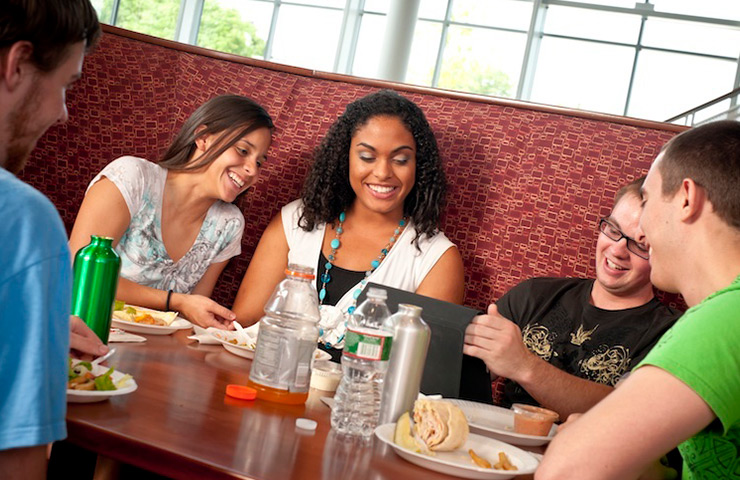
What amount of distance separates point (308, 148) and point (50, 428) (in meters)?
1.89

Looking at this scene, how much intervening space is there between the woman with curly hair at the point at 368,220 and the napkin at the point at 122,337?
0.74 m

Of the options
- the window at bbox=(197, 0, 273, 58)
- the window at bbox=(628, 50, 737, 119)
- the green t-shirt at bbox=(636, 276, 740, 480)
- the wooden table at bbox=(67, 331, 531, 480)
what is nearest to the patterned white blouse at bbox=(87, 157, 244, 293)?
the wooden table at bbox=(67, 331, 531, 480)

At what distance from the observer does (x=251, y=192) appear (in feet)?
8.57

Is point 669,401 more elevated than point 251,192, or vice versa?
point 251,192

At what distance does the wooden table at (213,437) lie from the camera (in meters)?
0.96

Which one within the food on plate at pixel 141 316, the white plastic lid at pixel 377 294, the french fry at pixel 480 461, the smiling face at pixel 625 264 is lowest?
the french fry at pixel 480 461

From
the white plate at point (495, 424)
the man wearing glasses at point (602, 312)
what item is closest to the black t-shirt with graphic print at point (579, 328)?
the man wearing glasses at point (602, 312)

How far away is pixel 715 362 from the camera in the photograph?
3.29 feet

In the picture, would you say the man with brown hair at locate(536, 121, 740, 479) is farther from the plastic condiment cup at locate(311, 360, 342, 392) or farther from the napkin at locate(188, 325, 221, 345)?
the napkin at locate(188, 325, 221, 345)

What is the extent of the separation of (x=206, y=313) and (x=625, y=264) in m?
1.08

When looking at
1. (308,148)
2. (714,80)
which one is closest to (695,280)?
(308,148)

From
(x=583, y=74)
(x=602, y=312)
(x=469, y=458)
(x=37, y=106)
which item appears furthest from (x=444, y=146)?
(x=583, y=74)

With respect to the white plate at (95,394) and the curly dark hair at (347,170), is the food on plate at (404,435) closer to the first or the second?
the white plate at (95,394)

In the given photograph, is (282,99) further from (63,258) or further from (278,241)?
(63,258)
